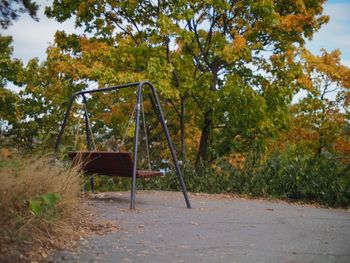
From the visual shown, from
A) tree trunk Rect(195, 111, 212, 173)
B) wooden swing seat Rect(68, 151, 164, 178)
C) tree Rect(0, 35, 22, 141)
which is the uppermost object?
tree Rect(0, 35, 22, 141)

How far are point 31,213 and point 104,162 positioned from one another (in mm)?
2653

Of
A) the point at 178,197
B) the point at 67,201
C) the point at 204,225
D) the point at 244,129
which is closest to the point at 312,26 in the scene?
the point at 244,129

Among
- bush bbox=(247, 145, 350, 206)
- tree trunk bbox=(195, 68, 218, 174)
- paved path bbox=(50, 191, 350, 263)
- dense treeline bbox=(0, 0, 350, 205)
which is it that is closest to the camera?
paved path bbox=(50, 191, 350, 263)

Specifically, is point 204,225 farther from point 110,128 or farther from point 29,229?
point 110,128

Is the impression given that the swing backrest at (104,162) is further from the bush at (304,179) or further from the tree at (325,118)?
the tree at (325,118)

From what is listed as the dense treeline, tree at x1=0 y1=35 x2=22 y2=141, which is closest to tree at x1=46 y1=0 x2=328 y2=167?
the dense treeline

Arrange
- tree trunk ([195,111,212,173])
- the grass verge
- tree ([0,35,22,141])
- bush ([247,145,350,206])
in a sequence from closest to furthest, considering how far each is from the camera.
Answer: the grass verge < bush ([247,145,350,206]) < tree trunk ([195,111,212,173]) < tree ([0,35,22,141])

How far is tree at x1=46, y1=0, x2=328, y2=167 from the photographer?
12.4 metres

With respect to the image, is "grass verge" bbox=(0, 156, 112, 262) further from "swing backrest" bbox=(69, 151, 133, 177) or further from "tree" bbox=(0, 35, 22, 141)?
"tree" bbox=(0, 35, 22, 141)

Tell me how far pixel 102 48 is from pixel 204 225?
8.55m

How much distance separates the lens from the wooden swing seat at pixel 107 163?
6555 millimetres

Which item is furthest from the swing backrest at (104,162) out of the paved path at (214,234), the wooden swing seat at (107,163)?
the paved path at (214,234)

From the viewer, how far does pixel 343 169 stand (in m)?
8.99

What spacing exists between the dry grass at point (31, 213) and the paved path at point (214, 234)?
0.26m
